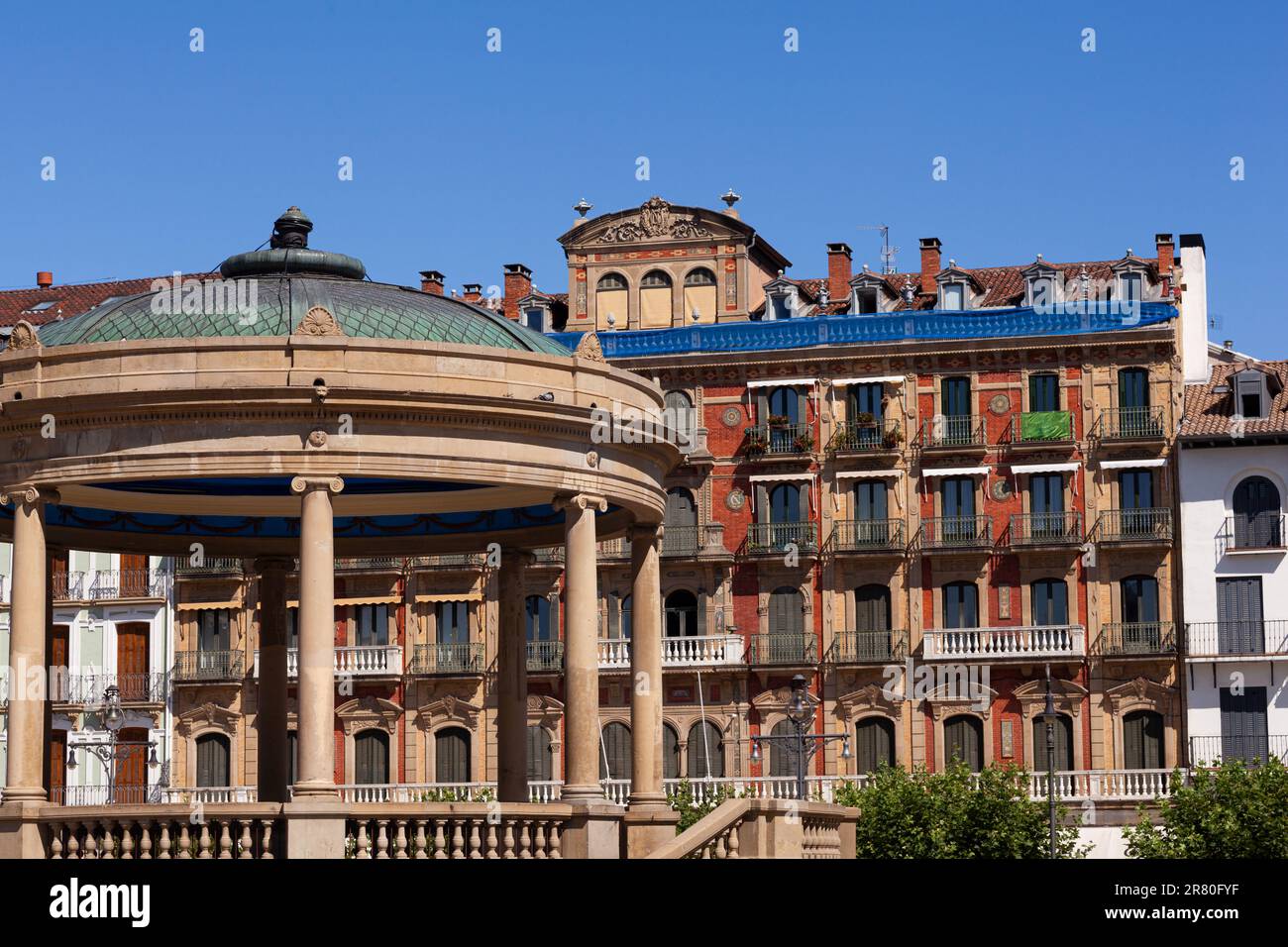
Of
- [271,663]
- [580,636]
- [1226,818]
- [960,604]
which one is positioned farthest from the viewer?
[960,604]

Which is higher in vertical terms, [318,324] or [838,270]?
[838,270]

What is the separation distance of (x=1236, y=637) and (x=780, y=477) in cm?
1778

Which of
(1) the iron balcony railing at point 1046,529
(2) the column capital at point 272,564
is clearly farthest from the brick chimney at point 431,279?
(2) the column capital at point 272,564

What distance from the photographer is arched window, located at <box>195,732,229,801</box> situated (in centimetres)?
9269

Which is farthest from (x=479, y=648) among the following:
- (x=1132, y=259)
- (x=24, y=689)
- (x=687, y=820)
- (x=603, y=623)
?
(x=24, y=689)

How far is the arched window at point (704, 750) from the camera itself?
8762cm

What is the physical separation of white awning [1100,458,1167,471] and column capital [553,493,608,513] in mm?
55762

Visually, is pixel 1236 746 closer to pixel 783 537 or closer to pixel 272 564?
pixel 783 537

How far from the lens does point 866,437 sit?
8769 cm

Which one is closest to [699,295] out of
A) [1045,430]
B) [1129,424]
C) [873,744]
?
[1045,430]

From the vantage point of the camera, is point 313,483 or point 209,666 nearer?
point 313,483

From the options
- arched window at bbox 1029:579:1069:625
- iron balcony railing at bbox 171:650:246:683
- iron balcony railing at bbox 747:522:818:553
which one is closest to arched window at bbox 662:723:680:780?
iron balcony railing at bbox 747:522:818:553

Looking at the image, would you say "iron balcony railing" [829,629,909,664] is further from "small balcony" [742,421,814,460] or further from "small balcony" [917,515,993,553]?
"small balcony" [742,421,814,460]
